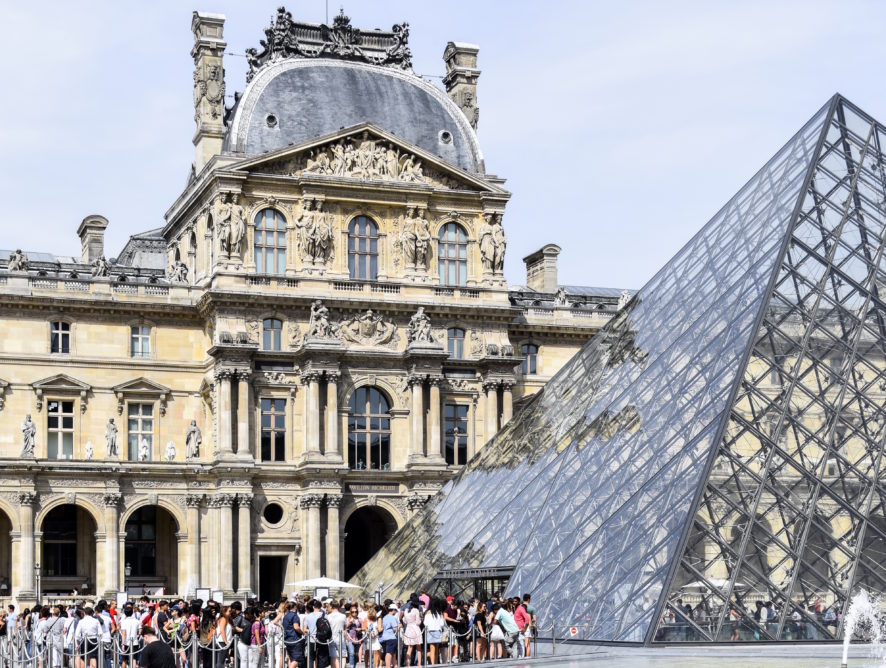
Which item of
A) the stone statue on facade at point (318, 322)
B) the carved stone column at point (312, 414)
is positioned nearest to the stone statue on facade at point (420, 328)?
the stone statue on facade at point (318, 322)

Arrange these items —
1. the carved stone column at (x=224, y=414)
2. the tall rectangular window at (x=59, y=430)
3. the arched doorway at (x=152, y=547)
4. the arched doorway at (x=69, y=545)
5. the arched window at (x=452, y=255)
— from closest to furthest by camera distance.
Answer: the carved stone column at (x=224, y=414), the tall rectangular window at (x=59, y=430), the arched doorway at (x=69, y=545), the arched doorway at (x=152, y=547), the arched window at (x=452, y=255)

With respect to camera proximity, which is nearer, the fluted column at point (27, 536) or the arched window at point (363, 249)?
the fluted column at point (27, 536)

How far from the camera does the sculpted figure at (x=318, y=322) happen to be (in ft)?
168

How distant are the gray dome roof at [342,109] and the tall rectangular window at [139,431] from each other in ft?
28.4

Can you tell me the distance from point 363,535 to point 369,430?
4489mm

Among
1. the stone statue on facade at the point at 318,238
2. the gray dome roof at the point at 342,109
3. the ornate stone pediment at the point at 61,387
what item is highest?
the gray dome roof at the point at 342,109

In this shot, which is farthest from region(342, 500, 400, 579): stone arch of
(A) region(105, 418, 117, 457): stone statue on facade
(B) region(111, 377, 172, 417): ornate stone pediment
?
(A) region(105, 418, 117, 457): stone statue on facade

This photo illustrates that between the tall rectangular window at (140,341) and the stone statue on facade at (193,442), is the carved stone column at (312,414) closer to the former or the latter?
the stone statue on facade at (193,442)

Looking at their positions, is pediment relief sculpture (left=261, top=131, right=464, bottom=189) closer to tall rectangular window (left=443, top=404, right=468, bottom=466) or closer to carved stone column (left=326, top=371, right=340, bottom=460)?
carved stone column (left=326, top=371, right=340, bottom=460)

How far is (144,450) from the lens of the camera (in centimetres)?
5144

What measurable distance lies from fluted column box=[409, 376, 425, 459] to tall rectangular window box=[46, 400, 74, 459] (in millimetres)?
10439

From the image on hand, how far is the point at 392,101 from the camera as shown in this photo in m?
55.2

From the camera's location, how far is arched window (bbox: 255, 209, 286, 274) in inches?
2050

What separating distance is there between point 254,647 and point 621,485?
7.26 m
